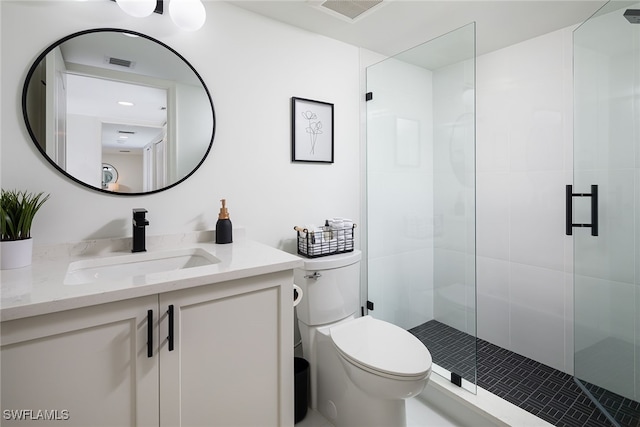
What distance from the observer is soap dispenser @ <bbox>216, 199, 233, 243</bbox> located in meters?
1.65

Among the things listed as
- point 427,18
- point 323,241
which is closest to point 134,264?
point 323,241

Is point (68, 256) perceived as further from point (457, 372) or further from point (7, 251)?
point (457, 372)

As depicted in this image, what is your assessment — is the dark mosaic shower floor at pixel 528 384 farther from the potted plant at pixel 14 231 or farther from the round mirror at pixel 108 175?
the potted plant at pixel 14 231

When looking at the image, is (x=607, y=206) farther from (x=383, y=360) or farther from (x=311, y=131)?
(x=311, y=131)

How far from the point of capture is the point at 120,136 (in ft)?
5.05

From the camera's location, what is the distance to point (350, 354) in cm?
145

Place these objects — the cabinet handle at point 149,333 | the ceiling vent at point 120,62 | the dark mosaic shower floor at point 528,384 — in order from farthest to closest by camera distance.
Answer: the dark mosaic shower floor at point 528,384, the ceiling vent at point 120,62, the cabinet handle at point 149,333

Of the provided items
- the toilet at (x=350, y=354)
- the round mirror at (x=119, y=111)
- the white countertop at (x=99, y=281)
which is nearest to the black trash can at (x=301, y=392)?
the toilet at (x=350, y=354)

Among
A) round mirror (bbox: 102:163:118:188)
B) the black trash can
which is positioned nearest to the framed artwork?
round mirror (bbox: 102:163:118:188)

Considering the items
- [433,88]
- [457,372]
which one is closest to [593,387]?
[457,372]

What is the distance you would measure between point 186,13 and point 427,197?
1664 millimetres

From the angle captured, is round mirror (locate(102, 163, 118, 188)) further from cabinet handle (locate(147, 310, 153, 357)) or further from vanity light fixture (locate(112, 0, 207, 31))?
cabinet handle (locate(147, 310, 153, 357))

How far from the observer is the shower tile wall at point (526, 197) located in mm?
2135

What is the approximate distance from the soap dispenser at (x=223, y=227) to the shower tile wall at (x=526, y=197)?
6.57ft
